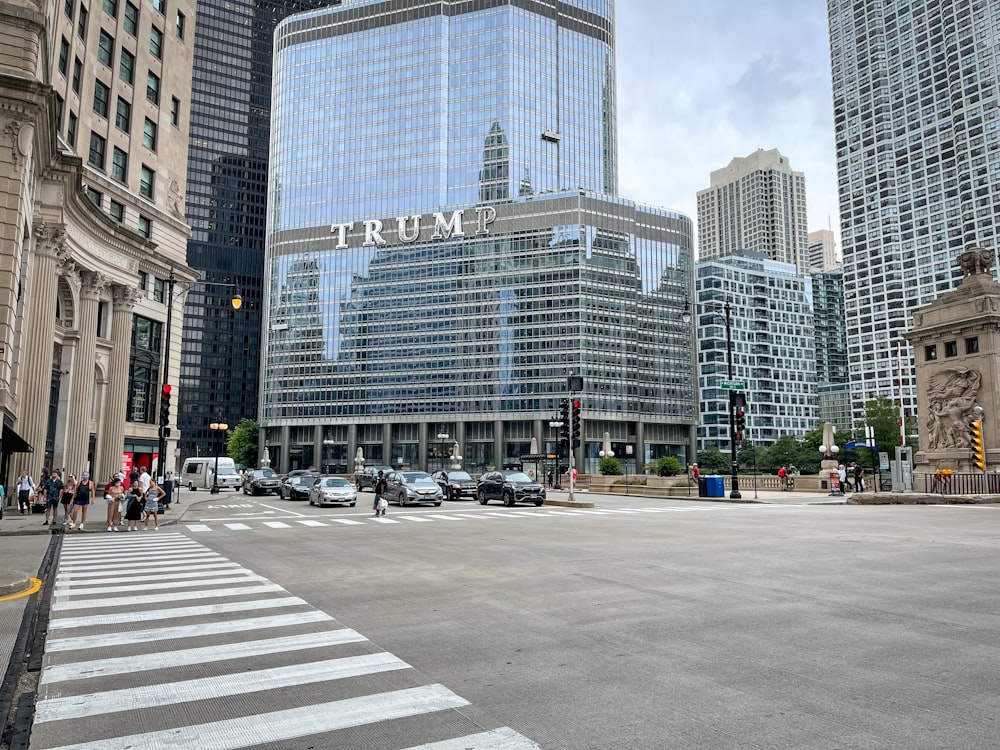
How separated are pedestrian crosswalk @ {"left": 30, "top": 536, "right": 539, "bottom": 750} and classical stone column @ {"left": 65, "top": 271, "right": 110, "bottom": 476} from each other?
3270 cm

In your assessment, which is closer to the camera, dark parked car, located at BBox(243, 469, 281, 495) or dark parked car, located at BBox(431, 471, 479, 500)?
dark parked car, located at BBox(431, 471, 479, 500)

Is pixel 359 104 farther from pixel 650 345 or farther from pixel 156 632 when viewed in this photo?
pixel 156 632

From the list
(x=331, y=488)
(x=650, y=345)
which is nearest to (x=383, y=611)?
(x=331, y=488)

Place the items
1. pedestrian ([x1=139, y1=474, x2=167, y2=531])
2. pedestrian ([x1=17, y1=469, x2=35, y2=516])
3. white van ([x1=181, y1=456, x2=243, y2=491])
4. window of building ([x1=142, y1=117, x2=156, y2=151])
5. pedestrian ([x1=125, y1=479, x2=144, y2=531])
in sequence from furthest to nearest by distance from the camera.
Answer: white van ([x1=181, y1=456, x2=243, y2=491]), window of building ([x1=142, y1=117, x2=156, y2=151]), pedestrian ([x1=17, y1=469, x2=35, y2=516]), pedestrian ([x1=125, y1=479, x2=144, y2=531]), pedestrian ([x1=139, y1=474, x2=167, y2=531])

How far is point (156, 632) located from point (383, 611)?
2.49 metres

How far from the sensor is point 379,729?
14.8 feet

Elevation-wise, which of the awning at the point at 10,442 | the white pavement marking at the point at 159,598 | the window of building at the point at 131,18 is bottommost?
the white pavement marking at the point at 159,598

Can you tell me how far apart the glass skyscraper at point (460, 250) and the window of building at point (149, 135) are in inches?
3099

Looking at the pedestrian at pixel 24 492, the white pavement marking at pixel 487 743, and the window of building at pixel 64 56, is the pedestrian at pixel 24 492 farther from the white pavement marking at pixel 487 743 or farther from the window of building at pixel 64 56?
the white pavement marking at pixel 487 743

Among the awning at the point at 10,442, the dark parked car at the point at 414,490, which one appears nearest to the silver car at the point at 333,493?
the dark parked car at the point at 414,490

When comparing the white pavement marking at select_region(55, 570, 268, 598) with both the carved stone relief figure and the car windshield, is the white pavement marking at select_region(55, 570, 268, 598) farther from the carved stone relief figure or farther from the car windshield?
the carved stone relief figure

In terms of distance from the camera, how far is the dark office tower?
171 meters

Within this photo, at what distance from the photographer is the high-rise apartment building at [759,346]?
562 feet

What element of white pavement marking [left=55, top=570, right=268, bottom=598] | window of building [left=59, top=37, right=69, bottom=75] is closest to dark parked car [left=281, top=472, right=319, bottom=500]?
window of building [left=59, top=37, right=69, bottom=75]
